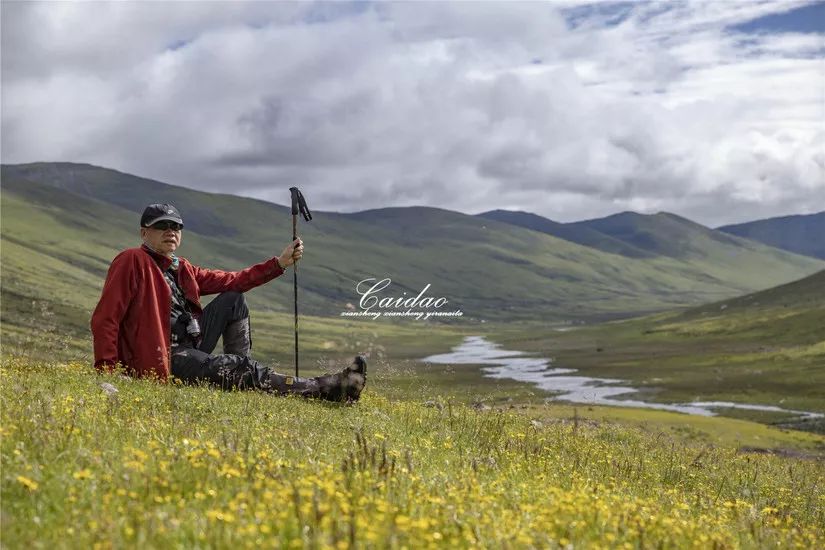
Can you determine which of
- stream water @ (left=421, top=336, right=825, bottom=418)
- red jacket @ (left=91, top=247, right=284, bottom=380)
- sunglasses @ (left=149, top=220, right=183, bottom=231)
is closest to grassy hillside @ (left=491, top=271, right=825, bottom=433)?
stream water @ (left=421, top=336, right=825, bottom=418)

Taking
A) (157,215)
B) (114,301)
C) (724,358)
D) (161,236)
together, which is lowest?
(724,358)

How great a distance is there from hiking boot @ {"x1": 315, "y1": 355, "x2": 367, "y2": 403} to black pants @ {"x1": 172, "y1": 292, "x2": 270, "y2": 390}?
0.99 metres

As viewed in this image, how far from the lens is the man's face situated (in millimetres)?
13234

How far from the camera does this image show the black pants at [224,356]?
13.8 meters

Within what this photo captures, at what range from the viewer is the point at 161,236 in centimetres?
1327

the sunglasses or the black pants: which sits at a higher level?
the sunglasses

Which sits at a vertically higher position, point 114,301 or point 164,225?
point 164,225

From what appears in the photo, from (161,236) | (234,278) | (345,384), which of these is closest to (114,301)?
(161,236)

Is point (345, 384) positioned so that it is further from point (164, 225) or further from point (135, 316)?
point (164, 225)

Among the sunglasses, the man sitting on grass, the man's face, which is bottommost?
the man sitting on grass

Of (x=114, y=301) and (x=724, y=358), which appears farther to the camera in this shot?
(x=724, y=358)

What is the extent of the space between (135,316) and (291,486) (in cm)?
720

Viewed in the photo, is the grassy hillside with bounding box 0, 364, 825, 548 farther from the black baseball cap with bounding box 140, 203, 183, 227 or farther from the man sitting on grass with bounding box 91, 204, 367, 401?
the black baseball cap with bounding box 140, 203, 183, 227

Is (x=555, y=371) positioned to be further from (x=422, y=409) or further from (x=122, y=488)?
(x=122, y=488)
